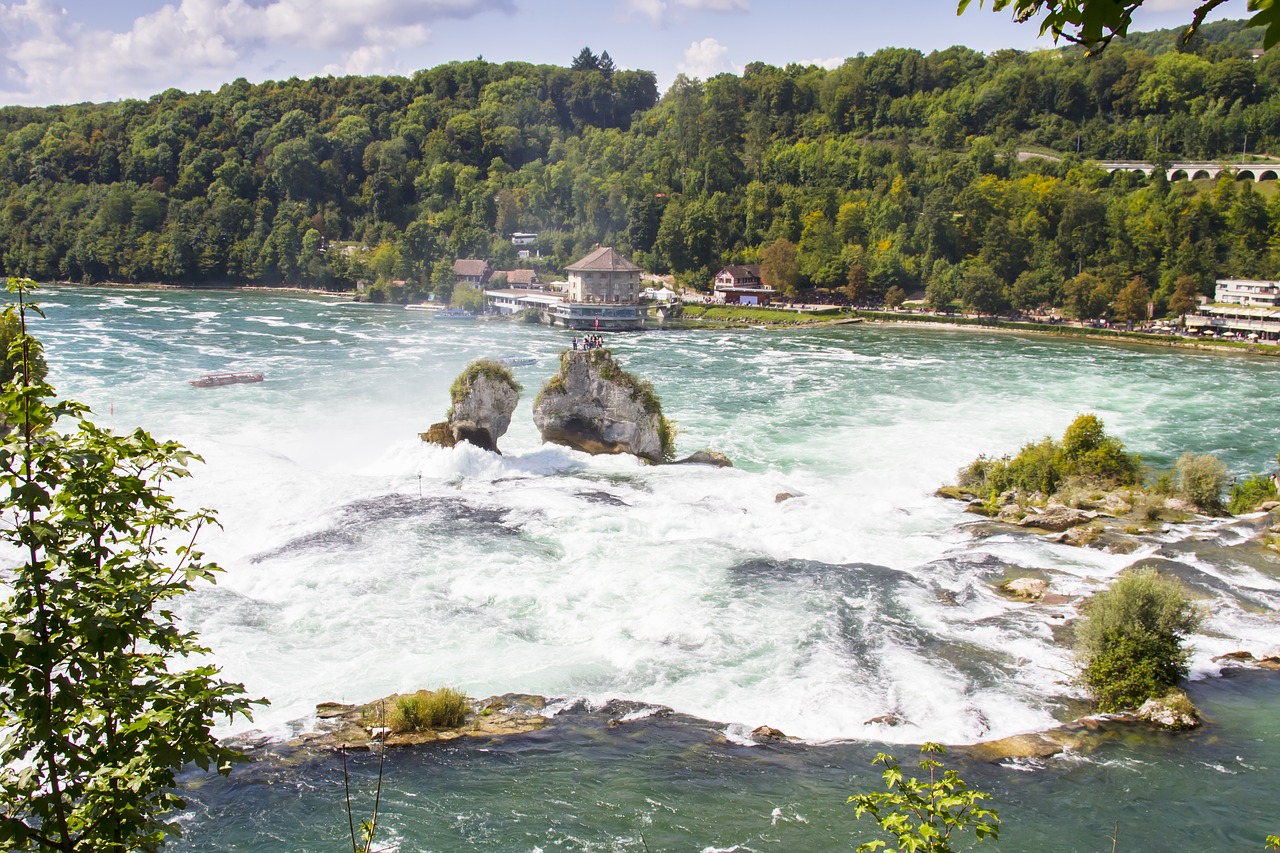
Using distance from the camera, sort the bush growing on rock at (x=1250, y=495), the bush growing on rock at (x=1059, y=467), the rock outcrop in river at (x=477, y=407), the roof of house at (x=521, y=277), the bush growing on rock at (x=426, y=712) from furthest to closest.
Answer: the roof of house at (x=521, y=277) < the rock outcrop in river at (x=477, y=407) < the bush growing on rock at (x=1059, y=467) < the bush growing on rock at (x=1250, y=495) < the bush growing on rock at (x=426, y=712)

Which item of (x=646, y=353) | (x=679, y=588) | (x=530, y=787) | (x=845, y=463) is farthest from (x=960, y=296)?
(x=530, y=787)

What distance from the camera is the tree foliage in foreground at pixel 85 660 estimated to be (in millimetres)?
4730

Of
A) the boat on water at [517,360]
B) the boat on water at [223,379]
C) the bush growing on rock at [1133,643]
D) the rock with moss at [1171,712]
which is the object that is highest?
the boat on water at [517,360]

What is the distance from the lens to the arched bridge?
95.1m

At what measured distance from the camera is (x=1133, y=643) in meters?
16.5

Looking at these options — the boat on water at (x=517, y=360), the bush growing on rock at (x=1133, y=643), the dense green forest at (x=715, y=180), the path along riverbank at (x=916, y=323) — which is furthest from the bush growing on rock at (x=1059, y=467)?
the dense green forest at (x=715, y=180)

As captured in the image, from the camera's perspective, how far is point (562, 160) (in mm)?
127062

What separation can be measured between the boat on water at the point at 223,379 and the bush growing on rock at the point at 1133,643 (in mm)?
41414

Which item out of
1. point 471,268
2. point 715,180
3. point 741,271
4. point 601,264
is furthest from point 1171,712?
point 715,180

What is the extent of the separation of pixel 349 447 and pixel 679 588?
60.5 feet

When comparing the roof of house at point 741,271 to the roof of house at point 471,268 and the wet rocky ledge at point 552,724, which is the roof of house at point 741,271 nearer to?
the roof of house at point 471,268

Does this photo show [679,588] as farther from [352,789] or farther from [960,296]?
[960,296]

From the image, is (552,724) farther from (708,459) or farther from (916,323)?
(916,323)

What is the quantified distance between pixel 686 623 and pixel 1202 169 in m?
105
